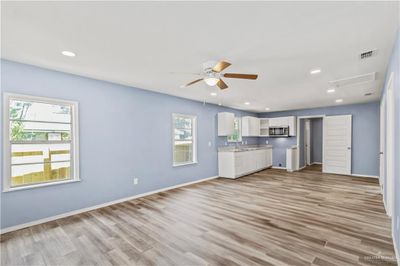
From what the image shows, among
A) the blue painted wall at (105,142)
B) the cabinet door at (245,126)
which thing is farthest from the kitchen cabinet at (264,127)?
the blue painted wall at (105,142)

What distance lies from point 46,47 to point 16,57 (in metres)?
0.73

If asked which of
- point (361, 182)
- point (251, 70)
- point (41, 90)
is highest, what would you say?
point (251, 70)

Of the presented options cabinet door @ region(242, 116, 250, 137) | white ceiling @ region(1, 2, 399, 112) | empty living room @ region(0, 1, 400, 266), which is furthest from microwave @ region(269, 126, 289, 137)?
white ceiling @ region(1, 2, 399, 112)

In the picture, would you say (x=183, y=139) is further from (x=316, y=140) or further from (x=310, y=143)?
(x=316, y=140)

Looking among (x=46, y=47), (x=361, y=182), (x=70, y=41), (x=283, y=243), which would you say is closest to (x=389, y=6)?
(x=283, y=243)

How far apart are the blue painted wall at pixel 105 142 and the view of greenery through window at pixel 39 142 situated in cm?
20

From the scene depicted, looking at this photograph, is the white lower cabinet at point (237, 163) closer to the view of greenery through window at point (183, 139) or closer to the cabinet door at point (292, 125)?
the view of greenery through window at point (183, 139)

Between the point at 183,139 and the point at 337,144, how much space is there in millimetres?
5725

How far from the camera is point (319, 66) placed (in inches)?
125

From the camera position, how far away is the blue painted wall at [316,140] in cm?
987

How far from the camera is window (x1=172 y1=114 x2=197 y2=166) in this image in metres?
5.55

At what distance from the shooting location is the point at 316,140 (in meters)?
9.95

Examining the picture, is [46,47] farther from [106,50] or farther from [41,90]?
[41,90]

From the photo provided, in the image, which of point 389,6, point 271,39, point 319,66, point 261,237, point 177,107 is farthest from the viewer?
point 177,107
